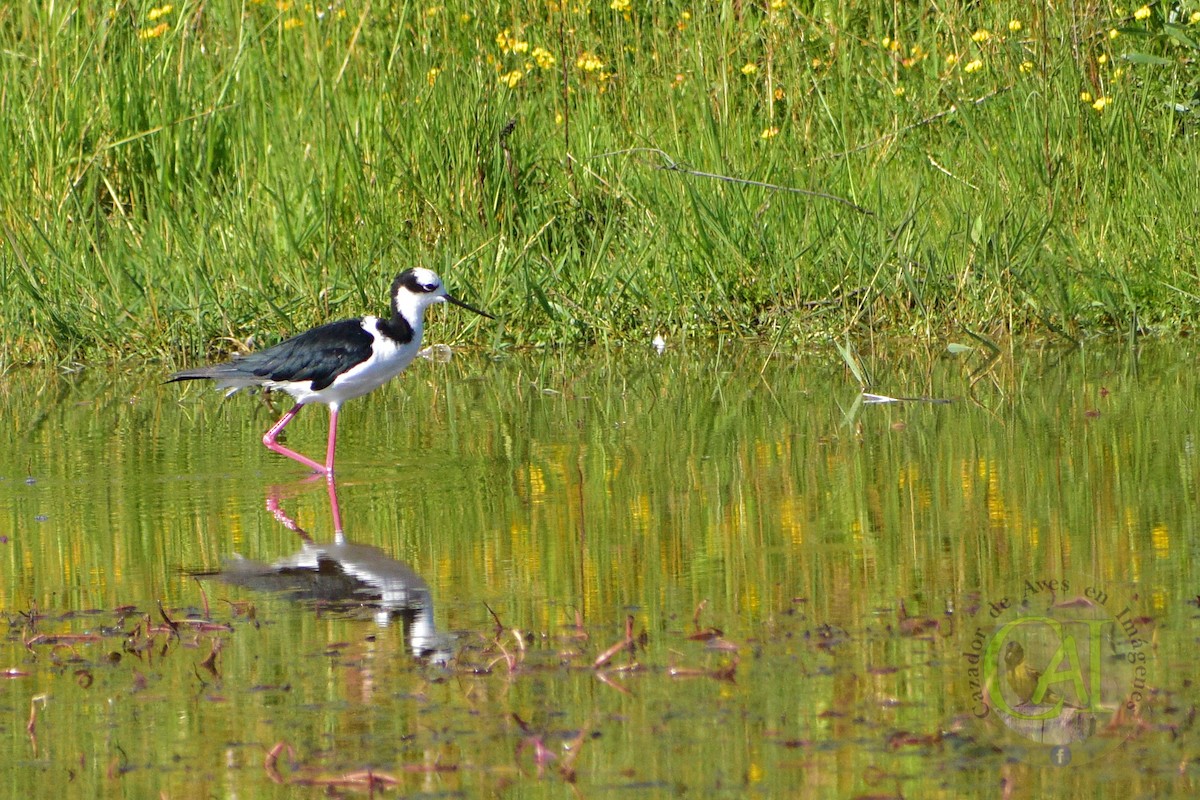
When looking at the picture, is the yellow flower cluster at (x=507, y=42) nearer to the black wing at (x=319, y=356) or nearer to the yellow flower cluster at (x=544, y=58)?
the yellow flower cluster at (x=544, y=58)

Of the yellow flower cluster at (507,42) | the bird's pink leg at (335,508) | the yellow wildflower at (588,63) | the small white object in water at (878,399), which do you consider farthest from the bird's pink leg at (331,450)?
the yellow flower cluster at (507,42)

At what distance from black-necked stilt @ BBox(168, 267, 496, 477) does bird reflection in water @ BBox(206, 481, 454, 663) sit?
5.73 feet

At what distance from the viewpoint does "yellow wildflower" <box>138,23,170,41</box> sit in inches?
429

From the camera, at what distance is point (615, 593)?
15.4 ft

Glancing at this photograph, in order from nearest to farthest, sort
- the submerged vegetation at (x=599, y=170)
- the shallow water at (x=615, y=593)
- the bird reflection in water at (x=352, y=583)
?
the shallow water at (x=615, y=593) → the bird reflection in water at (x=352, y=583) → the submerged vegetation at (x=599, y=170)

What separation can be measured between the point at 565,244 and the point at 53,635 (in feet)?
19.9

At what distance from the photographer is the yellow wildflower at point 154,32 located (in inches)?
429

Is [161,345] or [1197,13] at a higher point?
[1197,13]

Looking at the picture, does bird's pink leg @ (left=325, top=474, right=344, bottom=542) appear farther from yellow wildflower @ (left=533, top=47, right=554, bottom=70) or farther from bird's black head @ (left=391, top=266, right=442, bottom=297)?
yellow wildflower @ (left=533, top=47, right=554, bottom=70)

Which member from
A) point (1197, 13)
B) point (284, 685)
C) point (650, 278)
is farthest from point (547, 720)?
point (1197, 13)

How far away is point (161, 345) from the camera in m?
9.60

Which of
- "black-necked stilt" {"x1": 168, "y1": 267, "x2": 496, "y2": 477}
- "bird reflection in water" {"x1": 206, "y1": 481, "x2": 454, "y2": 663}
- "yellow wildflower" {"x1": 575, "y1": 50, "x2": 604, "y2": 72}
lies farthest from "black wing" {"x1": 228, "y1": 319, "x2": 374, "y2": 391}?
"yellow wildflower" {"x1": 575, "y1": 50, "x2": 604, "y2": 72}

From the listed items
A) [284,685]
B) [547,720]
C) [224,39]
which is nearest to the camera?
[547,720]

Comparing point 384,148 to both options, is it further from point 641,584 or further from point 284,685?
point 284,685
